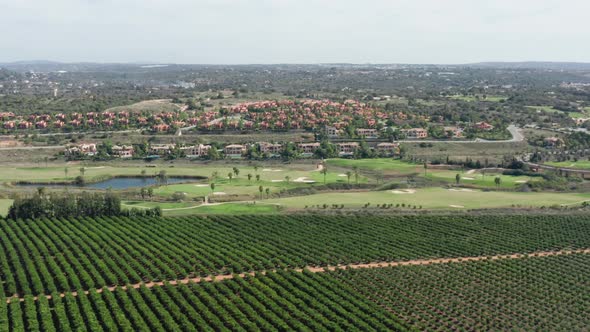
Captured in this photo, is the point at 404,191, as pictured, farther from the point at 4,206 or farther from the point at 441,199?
the point at 4,206

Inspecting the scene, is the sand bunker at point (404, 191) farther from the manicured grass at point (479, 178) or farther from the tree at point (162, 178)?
the tree at point (162, 178)

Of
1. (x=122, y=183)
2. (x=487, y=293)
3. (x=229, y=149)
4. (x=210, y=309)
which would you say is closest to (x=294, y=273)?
(x=210, y=309)

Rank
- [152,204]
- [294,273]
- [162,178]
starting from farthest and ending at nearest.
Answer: [162,178] < [152,204] < [294,273]

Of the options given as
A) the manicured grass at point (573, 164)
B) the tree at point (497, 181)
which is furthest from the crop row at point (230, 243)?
the manicured grass at point (573, 164)

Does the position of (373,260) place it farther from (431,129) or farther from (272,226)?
(431,129)

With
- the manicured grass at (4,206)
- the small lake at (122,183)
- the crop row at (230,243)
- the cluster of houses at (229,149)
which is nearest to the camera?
the crop row at (230,243)

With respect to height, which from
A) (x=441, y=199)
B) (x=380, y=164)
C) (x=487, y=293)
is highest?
(x=487, y=293)

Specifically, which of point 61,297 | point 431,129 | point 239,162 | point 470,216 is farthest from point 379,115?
point 61,297
